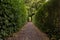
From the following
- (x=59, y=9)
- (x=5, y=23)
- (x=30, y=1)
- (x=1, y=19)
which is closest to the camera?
(x=59, y=9)

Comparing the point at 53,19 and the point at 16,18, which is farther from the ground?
the point at 53,19

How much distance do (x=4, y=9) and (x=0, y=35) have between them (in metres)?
1.41

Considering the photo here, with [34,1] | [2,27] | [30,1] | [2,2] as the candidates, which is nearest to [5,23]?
[2,27]

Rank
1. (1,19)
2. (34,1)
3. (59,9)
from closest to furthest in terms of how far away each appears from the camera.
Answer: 1. (59,9)
2. (1,19)
3. (34,1)

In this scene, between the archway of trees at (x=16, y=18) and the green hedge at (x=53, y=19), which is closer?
the green hedge at (x=53, y=19)

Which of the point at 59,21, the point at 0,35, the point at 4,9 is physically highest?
the point at 4,9

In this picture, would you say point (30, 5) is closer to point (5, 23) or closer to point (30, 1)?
point (30, 1)

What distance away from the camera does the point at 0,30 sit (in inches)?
247

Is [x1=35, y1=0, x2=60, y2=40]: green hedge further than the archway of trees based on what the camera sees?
No

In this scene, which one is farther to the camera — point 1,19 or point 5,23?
point 5,23

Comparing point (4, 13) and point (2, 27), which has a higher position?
point (4, 13)

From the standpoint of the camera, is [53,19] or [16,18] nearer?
[53,19]

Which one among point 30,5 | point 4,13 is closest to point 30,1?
point 30,5

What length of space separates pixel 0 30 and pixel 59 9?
8.16 feet
